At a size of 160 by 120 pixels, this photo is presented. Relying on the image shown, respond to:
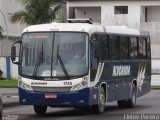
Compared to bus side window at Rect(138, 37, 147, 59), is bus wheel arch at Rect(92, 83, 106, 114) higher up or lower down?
lower down

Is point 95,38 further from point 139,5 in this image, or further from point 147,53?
point 139,5

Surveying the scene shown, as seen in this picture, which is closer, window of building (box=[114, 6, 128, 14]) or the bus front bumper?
the bus front bumper

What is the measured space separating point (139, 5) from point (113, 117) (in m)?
42.8

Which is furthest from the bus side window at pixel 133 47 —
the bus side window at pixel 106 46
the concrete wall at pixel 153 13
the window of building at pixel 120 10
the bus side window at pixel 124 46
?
the window of building at pixel 120 10

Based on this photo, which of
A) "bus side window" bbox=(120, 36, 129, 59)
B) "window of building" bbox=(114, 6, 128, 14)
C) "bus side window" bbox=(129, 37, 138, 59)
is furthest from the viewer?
"window of building" bbox=(114, 6, 128, 14)

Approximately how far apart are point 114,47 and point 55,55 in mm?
3426

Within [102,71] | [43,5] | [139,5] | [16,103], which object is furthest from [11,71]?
[102,71]

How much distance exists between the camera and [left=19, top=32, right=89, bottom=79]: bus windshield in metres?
21.3

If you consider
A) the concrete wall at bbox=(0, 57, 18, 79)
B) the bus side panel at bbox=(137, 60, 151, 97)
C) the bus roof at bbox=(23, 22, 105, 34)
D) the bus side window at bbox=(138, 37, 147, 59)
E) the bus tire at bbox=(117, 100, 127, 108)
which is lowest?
the concrete wall at bbox=(0, 57, 18, 79)

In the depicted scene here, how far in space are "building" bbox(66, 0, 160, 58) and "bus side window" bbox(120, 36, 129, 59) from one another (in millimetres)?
37675

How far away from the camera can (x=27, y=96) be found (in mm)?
21500

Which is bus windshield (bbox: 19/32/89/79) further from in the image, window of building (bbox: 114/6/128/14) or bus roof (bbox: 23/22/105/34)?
window of building (bbox: 114/6/128/14)

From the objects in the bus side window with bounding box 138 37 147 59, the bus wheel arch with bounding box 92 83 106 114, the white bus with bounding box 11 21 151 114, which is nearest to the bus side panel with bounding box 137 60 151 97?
the bus side window with bounding box 138 37 147 59

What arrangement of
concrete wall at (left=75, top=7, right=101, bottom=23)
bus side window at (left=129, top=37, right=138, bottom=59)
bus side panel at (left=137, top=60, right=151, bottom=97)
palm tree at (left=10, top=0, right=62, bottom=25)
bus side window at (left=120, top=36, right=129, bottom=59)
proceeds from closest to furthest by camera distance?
bus side window at (left=120, top=36, right=129, bottom=59)
bus side window at (left=129, top=37, right=138, bottom=59)
bus side panel at (left=137, top=60, right=151, bottom=97)
palm tree at (left=10, top=0, right=62, bottom=25)
concrete wall at (left=75, top=7, right=101, bottom=23)
